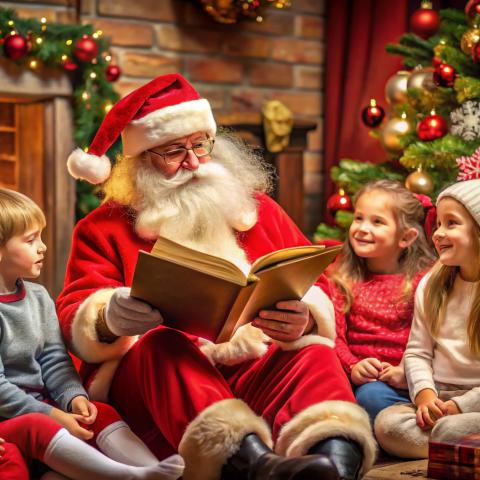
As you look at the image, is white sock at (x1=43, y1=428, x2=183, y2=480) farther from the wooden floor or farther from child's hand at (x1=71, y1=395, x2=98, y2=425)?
the wooden floor

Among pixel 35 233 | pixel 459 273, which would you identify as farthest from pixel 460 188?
pixel 35 233

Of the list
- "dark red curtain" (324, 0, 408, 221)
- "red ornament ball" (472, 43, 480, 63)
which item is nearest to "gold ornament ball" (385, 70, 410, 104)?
"red ornament ball" (472, 43, 480, 63)

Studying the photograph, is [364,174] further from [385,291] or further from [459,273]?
[459,273]

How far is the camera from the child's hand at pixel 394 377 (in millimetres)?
2683

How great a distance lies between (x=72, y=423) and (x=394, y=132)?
1.65m

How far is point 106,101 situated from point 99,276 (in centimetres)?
136

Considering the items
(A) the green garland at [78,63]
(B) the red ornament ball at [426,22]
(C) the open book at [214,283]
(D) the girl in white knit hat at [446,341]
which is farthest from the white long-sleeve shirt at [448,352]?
(A) the green garland at [78,63]

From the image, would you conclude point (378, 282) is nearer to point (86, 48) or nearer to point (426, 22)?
point (426, 22)

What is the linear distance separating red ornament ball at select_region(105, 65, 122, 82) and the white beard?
1097 millimetres

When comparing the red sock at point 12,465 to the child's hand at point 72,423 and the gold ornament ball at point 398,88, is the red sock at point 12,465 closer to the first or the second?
the child's hand at point 72,423

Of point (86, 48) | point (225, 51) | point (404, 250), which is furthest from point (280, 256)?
point (225, 51)

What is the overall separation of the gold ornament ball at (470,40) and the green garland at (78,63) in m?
1.34

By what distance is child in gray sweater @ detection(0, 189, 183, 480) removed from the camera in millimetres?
2129

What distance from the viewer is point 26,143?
13.0 ft
